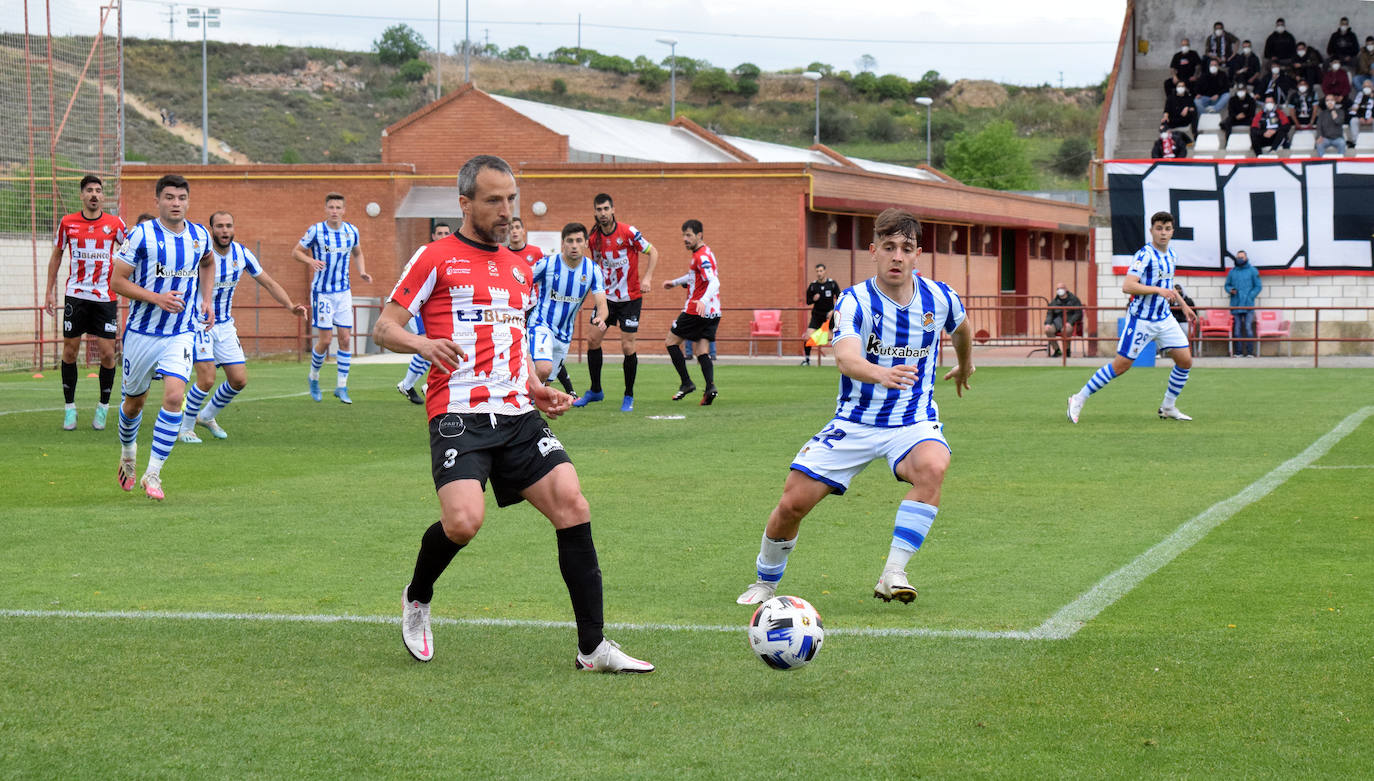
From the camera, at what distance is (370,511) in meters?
9.44

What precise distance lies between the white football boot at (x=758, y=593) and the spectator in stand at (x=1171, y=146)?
2643cm

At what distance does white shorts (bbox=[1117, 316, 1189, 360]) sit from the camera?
15.2m

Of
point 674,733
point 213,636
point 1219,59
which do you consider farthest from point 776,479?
point 1219,59

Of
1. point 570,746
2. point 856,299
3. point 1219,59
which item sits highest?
point 1219,59

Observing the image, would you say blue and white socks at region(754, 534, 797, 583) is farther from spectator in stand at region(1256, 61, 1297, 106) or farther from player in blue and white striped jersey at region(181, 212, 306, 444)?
spectator in stand at region(1256, 61, 1297, 106)

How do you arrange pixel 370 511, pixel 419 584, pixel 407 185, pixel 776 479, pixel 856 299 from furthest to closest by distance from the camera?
pixel 407 185, pixel 776 479, pixel 370 511, pixel 856 299, pixel 419 584

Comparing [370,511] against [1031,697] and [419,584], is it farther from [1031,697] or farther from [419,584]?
[1031,697]

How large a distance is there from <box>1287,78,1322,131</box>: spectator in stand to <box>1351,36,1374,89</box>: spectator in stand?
853mm

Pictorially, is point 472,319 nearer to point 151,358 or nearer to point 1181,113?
point 151,358

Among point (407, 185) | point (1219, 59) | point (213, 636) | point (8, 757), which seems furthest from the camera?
point (407, 185)

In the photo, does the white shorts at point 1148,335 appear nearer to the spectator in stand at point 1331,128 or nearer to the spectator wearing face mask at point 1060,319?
the spectator wearing face mask at point 1060,319

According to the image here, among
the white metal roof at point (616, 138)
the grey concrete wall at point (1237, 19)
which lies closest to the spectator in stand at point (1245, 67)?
the grey concrete wall at point (1237, 19)

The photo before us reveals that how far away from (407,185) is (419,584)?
103 ft

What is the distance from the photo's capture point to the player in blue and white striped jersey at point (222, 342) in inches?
495
